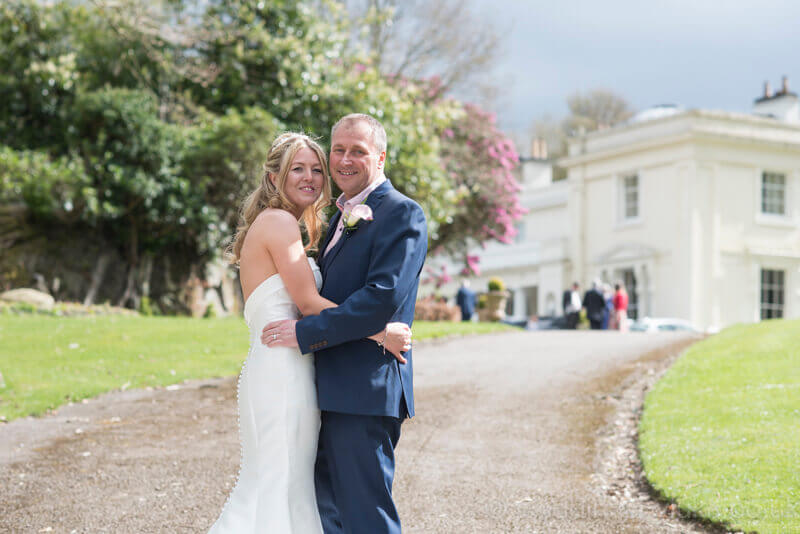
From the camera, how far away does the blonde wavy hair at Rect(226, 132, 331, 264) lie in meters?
3.79

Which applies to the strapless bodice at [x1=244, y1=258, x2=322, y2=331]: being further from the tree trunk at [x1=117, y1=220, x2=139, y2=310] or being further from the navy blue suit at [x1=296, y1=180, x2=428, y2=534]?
the tree trunk at [x1=117, y1=220, x2=139, y2=310]

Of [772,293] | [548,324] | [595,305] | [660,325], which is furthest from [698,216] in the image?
[595,305]

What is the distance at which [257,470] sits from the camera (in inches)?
145

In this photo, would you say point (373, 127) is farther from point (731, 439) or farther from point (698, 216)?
point (698, 216)

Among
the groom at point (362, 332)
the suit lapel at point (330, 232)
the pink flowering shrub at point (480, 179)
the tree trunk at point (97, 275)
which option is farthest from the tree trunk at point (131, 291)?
the groom at point (362, 332)

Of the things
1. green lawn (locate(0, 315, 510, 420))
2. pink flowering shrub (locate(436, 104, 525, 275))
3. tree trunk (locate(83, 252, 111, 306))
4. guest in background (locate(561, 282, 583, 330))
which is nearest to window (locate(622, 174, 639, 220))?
guest in background (locate(561, 282, 583, 330))

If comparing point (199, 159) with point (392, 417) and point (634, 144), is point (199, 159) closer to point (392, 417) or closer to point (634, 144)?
point (392, 417)

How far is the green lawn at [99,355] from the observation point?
32.1 ft

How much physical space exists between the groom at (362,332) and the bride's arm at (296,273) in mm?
67

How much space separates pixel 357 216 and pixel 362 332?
0.48 metres

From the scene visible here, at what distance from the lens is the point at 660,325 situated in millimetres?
26766

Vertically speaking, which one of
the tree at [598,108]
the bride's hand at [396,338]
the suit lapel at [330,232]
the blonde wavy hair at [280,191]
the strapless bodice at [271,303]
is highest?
the tree at [598,108]

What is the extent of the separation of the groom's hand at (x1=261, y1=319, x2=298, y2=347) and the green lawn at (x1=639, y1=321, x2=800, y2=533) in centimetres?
315

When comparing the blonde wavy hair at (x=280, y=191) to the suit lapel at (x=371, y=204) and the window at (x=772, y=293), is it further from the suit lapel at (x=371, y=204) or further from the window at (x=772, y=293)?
the window at (x=772, y=293)
